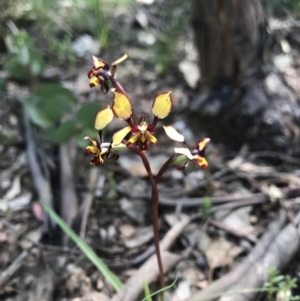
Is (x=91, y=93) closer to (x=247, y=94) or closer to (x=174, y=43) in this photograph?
(x=174, y=43)

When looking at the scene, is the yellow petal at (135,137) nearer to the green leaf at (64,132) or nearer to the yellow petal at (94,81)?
the yellow petal at (94,81)

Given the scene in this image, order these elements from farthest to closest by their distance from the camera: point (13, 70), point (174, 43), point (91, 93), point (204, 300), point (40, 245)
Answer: point (174, 43), point (91, 93), point (13, 70), point (40, 245), point (204, 300)

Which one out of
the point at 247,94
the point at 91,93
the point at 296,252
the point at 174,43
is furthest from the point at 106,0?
the point at 296,252

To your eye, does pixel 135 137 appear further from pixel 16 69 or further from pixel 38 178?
pixel 16 69

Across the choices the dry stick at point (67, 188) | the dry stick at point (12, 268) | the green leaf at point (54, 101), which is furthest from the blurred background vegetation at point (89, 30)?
the dry stick at point (12, 268)

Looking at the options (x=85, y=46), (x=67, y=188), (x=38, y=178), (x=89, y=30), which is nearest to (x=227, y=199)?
(x=67, y=188)
